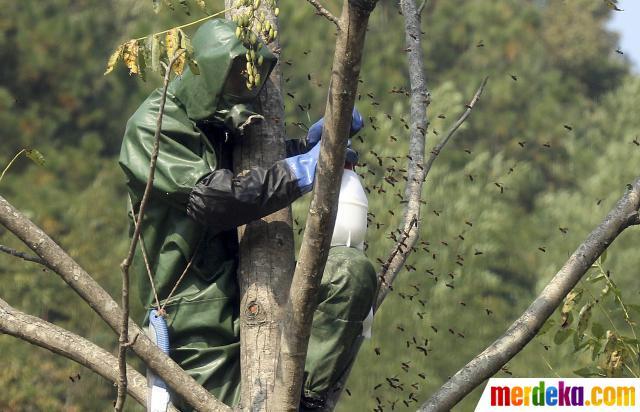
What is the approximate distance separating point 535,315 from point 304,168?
0.78 m

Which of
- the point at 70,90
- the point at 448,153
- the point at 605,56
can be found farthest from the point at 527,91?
the point at 70,90

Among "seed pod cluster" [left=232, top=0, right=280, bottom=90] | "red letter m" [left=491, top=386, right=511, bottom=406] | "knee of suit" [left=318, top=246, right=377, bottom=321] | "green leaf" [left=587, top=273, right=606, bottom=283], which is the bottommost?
"knee of suit" [left=318, top=246, right=377, bottom=321]

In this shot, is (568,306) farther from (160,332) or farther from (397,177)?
(397,177)

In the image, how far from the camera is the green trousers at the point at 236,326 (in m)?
3.63

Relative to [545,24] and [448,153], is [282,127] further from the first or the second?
[545,24]

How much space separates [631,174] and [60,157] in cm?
772

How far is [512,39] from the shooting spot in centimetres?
2916

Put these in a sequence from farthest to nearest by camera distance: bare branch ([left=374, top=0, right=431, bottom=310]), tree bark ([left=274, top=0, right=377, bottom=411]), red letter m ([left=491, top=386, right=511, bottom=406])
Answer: red letter m ([left=491, top=386, right=511, bottom=406])
bare branch ([left=374, top=0, right=431, bottom=310])
tree bark ([left=274, top=0, right=377, bottom=411])

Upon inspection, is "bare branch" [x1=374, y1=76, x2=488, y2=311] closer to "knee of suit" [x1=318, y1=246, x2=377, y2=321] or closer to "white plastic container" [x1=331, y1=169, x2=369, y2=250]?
"white plastic container" [x1=331, y1=169, x2=369, y2=250]

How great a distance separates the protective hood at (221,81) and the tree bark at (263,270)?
0.08m

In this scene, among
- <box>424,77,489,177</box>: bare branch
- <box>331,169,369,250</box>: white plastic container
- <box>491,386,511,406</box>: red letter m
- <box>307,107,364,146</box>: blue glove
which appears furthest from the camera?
<box>491,386,511,406</box>: red letter m

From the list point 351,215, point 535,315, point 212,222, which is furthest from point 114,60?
point 535,315

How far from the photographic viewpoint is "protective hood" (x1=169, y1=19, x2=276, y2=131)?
3697mm

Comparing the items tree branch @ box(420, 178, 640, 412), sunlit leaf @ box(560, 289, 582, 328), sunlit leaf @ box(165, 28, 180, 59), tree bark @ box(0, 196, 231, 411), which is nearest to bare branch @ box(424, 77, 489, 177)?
tree branch @ box(420, 178, 640, 412)
